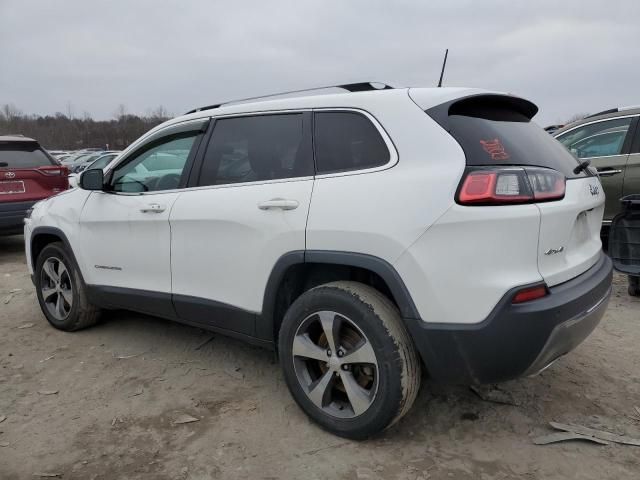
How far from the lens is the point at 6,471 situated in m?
2.49

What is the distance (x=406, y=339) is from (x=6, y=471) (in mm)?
2037

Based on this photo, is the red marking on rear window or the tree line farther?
the tree line

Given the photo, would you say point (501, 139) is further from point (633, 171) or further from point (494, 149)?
point (633, 171)

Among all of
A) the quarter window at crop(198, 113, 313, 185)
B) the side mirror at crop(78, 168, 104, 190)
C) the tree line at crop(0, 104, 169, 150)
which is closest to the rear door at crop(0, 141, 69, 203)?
the side mirror at crop(78, 168, 104, 190)

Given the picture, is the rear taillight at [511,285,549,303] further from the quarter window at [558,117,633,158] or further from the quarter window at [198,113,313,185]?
the quarter window at [558,117,633,158]

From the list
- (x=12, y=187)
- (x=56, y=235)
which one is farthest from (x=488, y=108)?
(x=12, y=187)

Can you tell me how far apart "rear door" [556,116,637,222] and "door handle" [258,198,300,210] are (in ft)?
14.6

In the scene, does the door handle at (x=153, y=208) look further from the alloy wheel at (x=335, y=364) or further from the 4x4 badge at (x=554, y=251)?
the 4x4 badge at (x=554, y=251)

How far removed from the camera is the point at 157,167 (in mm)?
3586

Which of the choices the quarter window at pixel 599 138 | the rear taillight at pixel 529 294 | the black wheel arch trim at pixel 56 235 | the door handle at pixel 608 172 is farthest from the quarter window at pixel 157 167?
the door handle at pixel 608 172

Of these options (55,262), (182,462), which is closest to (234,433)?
(182,462)

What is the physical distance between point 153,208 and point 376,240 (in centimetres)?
170

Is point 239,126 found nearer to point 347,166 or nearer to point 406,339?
point 347,166

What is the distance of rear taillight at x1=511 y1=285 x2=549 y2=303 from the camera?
7.03 feet
